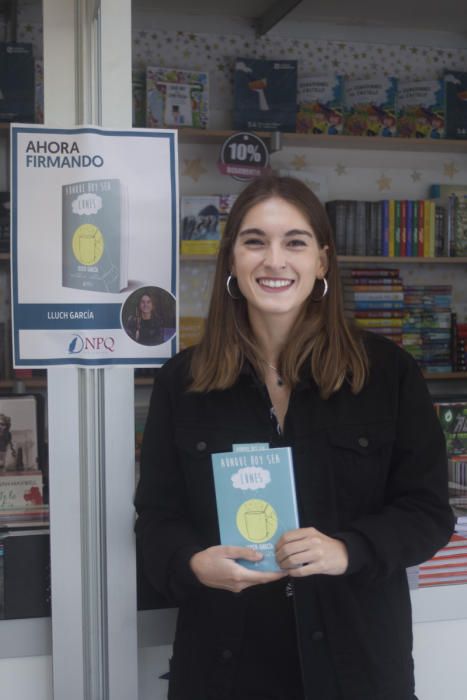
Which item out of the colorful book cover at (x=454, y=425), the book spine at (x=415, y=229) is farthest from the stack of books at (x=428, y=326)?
the colorful book cover at (x=454, y=425)

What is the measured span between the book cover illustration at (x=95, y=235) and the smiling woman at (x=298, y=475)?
0.24m

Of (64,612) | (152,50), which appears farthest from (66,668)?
(152,50)

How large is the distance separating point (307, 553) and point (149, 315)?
0.62m

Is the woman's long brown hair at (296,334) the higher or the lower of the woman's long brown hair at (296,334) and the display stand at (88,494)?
the higher

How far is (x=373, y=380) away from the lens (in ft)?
4.89

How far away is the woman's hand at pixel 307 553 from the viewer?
1309 millimetres

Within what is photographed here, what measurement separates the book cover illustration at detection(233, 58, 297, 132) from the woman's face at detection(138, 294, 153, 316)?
2.91m

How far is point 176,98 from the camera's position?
4.32 metres

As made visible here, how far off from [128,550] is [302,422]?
0.47m

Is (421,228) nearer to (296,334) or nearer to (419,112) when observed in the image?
(419,112)

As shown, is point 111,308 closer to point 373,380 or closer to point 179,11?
point 373,380

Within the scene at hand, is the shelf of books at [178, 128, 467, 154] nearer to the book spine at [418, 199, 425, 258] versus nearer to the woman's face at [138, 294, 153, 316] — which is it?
the book spine at [418, 199, 425, 258]

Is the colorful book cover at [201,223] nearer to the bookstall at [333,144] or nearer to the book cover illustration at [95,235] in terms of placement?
the bookstall at [333,144]

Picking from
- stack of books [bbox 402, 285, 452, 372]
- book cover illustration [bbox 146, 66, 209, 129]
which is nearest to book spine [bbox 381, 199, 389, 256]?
stack of books [bbox 402, 285, 452, 372]
